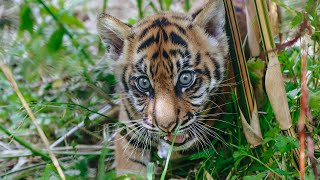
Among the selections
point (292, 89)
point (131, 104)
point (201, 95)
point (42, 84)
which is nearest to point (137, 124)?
point (131, 104)

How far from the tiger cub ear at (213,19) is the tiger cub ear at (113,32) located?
43cm

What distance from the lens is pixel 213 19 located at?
3.14m

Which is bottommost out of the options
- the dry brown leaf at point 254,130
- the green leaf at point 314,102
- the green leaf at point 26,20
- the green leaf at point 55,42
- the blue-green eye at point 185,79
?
the dry brown leaf at point 254,130

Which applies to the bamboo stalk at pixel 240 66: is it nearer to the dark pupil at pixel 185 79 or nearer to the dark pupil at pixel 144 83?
the dark pupil at pixel 185 79

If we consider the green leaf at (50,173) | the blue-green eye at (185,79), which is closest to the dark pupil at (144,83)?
the blue-green eye at (185,79)

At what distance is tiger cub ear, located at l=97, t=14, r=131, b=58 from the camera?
3.22m

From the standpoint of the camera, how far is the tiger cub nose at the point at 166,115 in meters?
2.78

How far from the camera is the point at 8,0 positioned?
2973mm

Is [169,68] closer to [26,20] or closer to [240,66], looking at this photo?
[240,66]

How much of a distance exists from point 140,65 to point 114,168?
852 millimetres

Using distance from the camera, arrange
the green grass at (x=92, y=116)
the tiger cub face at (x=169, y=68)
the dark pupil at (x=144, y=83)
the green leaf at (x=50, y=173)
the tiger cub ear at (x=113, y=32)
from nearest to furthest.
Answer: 1. the green leaf at (x=50, y=173)
2. the green grass at (x=92, y=116)
3. the tiger cub face at (x=169, y=68)
4. the dark pupil at (x=144, y=83)
5. the tiger cub ear at (x=113, y=32)

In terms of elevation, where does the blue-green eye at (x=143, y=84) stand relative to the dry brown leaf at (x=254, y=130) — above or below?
above

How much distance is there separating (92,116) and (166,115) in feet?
4.55

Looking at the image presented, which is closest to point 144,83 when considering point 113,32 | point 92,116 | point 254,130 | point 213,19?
point 113,32
